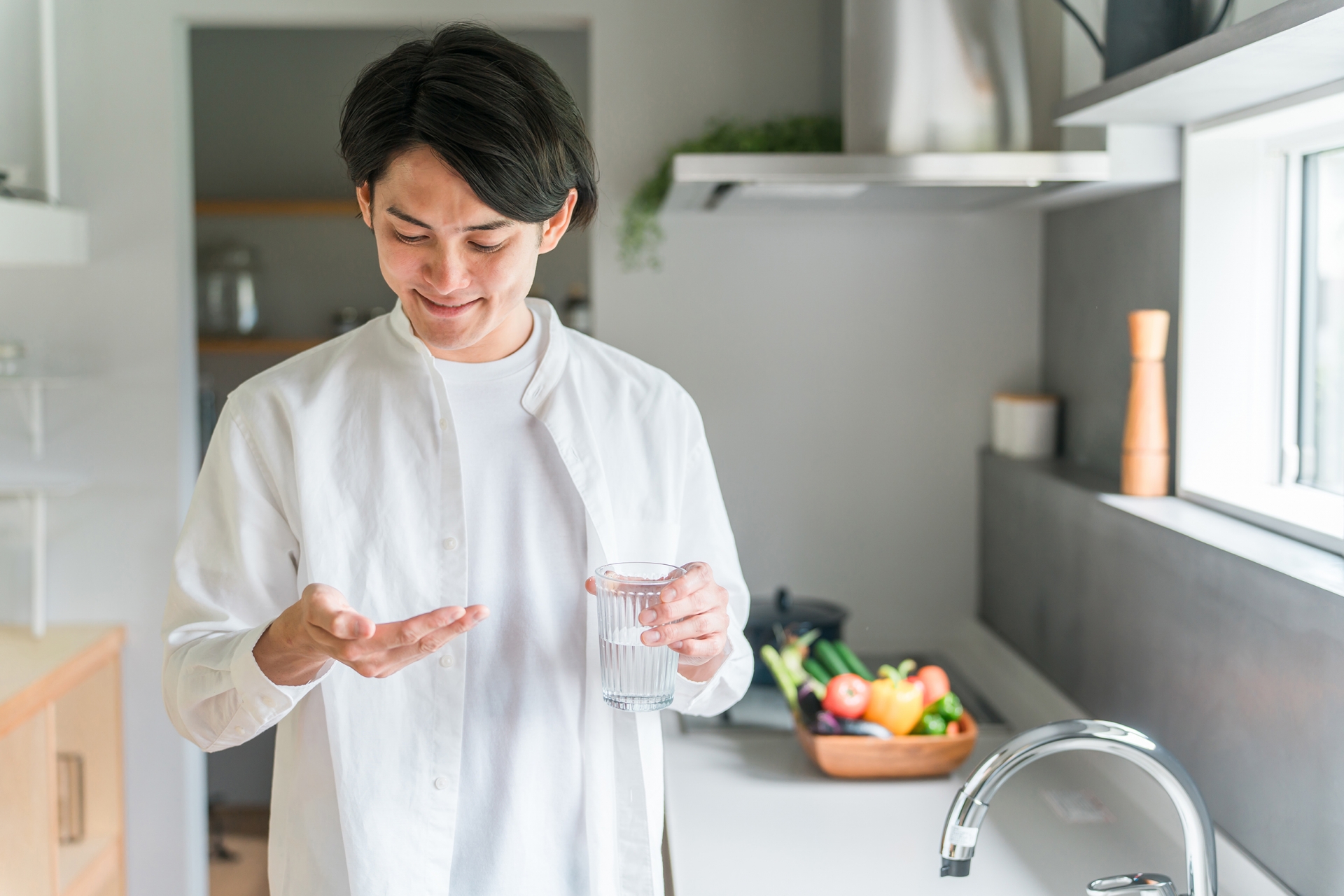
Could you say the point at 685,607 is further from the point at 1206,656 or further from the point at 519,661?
the point at 1206,656

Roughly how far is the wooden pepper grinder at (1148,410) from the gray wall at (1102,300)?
0.23 ft

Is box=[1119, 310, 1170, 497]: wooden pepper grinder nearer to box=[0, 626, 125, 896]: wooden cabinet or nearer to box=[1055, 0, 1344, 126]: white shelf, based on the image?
box=[1055, 0, 1344, 126]: white shelf

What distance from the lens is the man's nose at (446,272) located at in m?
0.97

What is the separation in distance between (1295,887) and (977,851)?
0.36 meters

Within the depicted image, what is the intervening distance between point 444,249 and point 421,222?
3cm

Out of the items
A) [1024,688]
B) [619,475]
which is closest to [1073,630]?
[1024,688]

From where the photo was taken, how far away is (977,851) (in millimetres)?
1461

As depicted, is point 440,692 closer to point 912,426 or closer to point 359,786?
point 359,786

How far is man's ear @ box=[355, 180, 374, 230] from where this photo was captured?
101cm

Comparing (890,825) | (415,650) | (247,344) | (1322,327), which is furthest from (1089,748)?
(247,344)

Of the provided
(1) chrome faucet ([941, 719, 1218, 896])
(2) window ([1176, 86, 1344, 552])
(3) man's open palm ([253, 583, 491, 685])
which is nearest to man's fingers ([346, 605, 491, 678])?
(3) man's open palm ([253, 583, 491, 685])

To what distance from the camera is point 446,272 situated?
0.97 metres

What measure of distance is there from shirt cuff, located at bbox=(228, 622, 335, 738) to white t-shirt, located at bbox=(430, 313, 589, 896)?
0.17 meters

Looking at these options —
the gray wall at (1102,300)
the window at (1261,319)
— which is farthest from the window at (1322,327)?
the gray wall at (1102,300)
